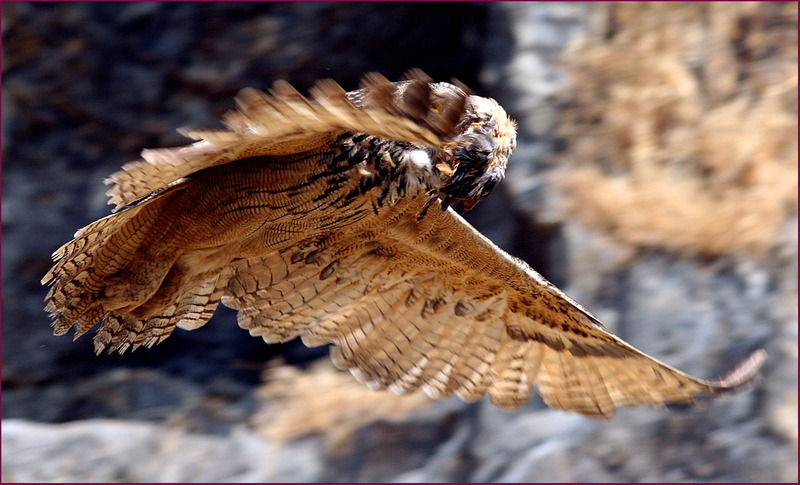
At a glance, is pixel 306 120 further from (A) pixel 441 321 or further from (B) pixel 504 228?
(B) pixel 504 228

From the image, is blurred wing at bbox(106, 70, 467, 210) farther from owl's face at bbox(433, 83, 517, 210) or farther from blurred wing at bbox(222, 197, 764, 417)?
blurred wing at bbox(222, 197, 764, 417)

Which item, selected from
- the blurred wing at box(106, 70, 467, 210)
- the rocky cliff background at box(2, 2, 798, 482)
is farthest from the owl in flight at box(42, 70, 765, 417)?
the rocky cliff background at box(2, 2, 798, 482)

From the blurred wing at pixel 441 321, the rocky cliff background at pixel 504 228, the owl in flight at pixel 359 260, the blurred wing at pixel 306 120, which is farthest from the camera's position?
the rocky cliff background at pixel 504 228

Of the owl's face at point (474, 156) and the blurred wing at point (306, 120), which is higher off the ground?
the owl's face at point (474, 156)

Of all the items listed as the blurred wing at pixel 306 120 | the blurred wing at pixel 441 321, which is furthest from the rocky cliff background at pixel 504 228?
the blurred wing at pixel 306 120

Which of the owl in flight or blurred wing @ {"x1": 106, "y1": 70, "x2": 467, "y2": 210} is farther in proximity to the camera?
the owl in flight

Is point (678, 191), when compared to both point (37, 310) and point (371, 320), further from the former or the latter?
point (37, 310)

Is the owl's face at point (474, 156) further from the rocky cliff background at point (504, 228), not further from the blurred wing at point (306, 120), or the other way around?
the rocky cliff background at point (504, 228)

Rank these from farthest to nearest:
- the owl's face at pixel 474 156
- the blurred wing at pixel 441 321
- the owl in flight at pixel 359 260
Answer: the blurred wing at pixel 441 321, the owl's face at pixel 474 156, the owl in flight at pixel 359 260

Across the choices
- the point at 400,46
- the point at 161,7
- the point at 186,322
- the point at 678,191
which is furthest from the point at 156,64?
the point at 678,191
